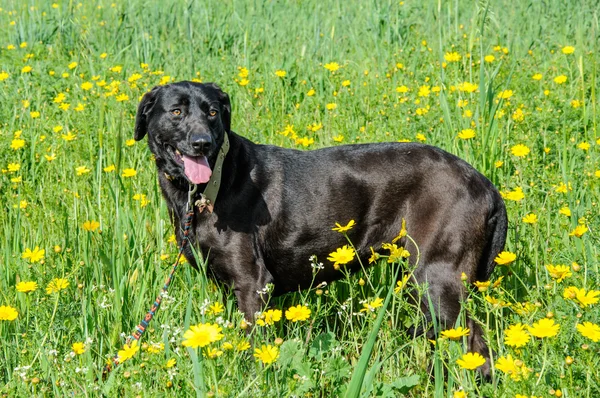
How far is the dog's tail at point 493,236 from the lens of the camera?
11.7 ft

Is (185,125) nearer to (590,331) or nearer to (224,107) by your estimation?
(224,107)

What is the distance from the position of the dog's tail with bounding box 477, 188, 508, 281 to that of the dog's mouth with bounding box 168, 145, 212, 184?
1415mm

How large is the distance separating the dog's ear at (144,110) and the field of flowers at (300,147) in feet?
0.84

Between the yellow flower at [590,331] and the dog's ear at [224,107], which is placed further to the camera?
the dog's ear at [224,107]

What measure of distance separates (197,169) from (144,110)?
602mm

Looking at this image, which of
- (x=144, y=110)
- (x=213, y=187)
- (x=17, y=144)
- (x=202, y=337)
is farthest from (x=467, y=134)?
(x=17, y=144)

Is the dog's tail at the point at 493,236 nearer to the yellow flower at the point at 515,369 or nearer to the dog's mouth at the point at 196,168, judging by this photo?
the dog's mouth at the point at 196,168

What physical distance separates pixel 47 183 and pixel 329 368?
2.78 metres

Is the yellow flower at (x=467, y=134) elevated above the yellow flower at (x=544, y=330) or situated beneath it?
elevated above

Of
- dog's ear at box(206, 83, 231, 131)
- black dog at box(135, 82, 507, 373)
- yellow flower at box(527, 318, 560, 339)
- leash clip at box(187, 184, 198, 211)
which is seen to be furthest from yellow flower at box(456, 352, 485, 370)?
dog's ear at box(206, 83, 231, 131)

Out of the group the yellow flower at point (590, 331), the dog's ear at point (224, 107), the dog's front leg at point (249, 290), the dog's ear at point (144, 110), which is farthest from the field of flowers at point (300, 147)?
the dog's ear at point (224, 107)

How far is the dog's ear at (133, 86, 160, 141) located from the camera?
12.4ft

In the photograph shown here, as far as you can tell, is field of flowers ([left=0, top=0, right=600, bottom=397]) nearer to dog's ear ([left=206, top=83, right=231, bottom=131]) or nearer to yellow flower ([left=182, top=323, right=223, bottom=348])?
yellow flower ([left=182, top=323, right=223, bottom=348])

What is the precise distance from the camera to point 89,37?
286 inches
